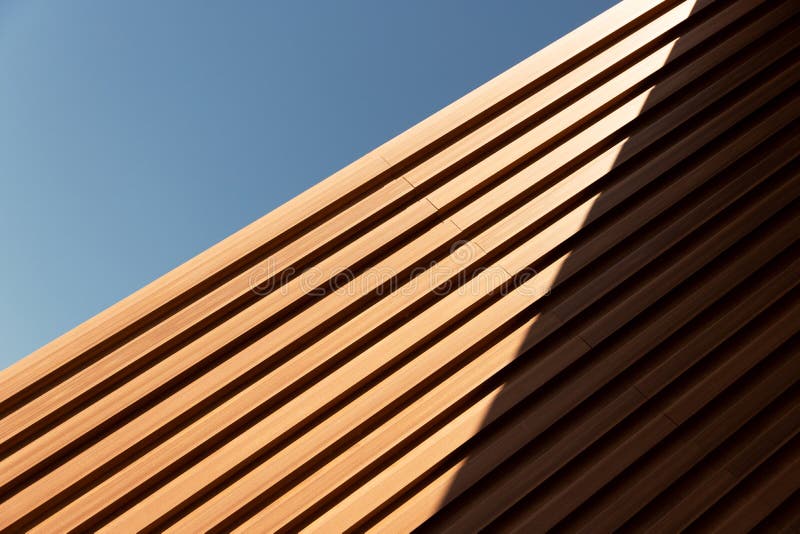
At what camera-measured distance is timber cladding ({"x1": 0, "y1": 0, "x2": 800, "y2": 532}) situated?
2119 mm

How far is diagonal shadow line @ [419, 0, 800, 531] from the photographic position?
2.14 meters

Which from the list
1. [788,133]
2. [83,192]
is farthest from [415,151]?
[83,192]

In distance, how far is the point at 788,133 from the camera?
8.72 feet

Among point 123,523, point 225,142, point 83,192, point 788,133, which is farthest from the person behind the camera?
point 83,192

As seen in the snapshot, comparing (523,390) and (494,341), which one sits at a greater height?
(494,341)

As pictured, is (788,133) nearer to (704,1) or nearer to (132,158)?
(704,1)

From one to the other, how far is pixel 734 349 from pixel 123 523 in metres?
1.93

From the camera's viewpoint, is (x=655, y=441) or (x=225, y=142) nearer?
(x=655, y=441)

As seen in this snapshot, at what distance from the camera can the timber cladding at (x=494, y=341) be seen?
2119mm

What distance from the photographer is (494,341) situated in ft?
7.63

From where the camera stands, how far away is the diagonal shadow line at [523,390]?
2.14m

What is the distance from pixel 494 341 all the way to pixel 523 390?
0.18 metres

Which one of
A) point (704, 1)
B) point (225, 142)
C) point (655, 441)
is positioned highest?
point (225, 142)

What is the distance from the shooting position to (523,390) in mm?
2264
